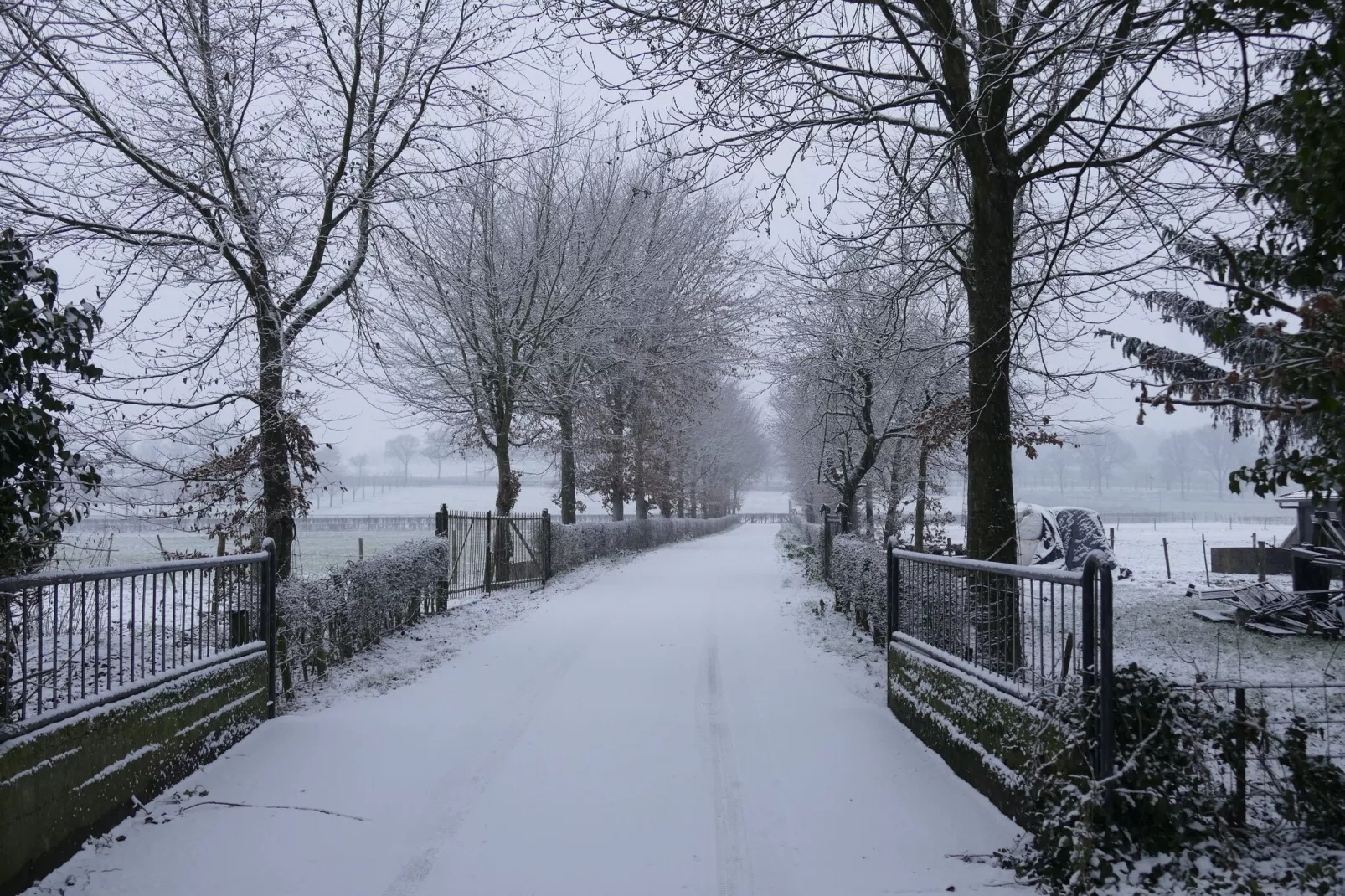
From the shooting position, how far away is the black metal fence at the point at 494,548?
16281mm

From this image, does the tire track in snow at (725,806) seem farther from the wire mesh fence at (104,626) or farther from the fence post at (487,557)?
the fence post at (487,557)

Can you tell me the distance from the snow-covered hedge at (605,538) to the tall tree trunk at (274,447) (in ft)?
37.3

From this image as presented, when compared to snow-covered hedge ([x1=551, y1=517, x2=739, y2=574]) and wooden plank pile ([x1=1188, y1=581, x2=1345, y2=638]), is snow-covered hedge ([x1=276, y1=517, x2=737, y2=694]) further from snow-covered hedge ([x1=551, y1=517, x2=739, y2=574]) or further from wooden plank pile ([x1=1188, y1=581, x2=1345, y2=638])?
wooden plank pile ([x1=1188, y1=581, x2=1345, y2=638])

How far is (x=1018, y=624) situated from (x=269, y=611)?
5.85 m

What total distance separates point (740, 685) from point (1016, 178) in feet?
18.1

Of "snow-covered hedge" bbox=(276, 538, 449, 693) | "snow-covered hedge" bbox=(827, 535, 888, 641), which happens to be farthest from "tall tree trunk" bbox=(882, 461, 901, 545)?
"snow-covered hedge" bbox=(276, 538, 449, 693)

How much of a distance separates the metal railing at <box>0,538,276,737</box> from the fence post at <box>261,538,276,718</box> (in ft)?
0.26

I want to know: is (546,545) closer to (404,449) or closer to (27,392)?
(27,392)

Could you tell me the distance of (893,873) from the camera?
14.8 ft

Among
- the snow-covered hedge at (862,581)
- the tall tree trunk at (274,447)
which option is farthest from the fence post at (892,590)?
the tall tree trunk at (274,447)

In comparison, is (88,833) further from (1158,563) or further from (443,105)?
(1158,563)

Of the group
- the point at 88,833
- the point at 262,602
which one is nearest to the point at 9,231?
the point at 88,833

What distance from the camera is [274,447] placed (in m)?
10.1

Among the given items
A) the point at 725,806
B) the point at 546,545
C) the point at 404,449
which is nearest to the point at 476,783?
the point at 725,806
